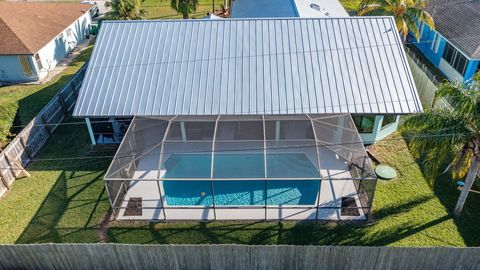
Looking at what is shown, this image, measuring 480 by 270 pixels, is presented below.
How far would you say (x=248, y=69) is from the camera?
20.8 meters

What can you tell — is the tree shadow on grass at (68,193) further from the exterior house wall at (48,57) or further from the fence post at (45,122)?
the exterior house wall at (48,57)

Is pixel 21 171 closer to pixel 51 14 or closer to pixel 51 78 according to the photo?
pixel 51 78

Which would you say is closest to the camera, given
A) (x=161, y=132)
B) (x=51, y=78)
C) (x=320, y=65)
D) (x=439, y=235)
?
(x=439, y=235)

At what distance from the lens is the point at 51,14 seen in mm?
34438

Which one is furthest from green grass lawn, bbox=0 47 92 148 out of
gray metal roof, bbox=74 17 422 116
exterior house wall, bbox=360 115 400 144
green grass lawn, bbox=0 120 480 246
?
exterior house wall, bbox=360 115 400 144

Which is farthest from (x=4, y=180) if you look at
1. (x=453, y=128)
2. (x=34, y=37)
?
(x=453, y=128)

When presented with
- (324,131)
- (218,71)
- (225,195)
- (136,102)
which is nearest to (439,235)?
(324,131)

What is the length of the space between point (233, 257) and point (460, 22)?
87.1 ft

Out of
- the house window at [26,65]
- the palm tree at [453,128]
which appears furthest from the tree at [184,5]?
the palm tree at [453,128]

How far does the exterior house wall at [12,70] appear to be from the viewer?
94.8ft

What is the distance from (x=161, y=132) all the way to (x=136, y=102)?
2165mm

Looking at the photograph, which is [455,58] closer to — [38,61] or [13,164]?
[13,164]

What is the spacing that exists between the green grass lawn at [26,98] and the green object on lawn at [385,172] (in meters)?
19.4

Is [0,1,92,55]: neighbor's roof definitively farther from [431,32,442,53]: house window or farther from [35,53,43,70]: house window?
[431,32,442,53]: house window
